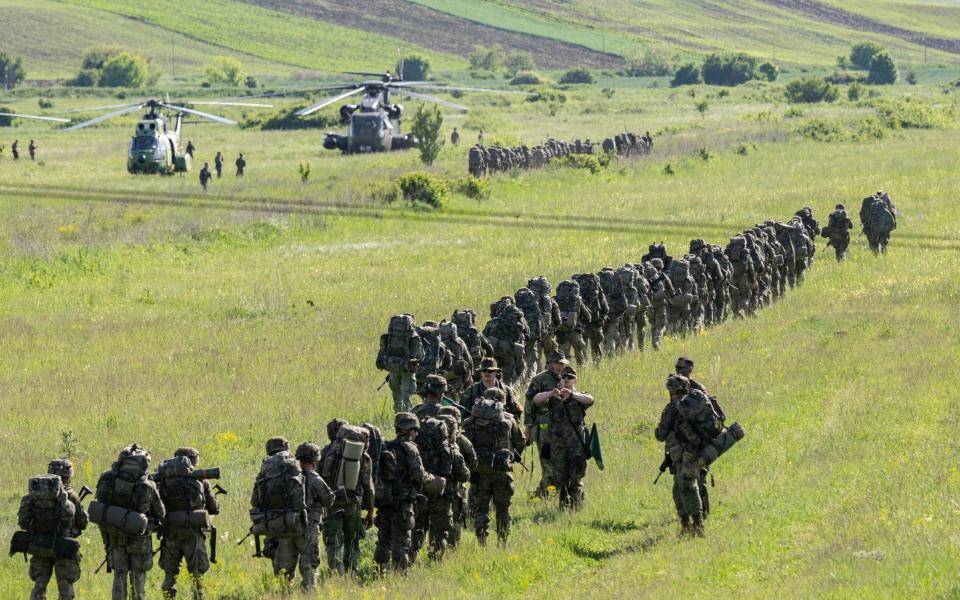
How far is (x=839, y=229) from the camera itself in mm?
34156

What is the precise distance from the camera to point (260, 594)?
512 inches

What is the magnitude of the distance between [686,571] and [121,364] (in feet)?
48.6

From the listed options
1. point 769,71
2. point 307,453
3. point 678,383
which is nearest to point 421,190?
point 678,383

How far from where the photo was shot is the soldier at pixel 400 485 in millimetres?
13094

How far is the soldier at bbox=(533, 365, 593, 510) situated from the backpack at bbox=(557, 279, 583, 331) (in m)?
7.25

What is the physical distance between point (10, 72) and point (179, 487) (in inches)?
5310

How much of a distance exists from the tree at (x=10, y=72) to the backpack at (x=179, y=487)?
132011mm

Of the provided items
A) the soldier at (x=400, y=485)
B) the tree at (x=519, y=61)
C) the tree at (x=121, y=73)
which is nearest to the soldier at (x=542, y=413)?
the soldier at (x=400, y=485)

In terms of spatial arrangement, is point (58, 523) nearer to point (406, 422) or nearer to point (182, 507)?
point (182, 507)

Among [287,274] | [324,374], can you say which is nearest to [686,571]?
[324,374]

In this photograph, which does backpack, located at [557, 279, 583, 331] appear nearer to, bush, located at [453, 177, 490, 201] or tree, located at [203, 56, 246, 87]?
bush, located at [453, 177, 490, 201]

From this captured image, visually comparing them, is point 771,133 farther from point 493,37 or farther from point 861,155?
point 493,37

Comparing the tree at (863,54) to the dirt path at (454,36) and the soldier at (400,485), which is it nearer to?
the dirt path at (454,36)

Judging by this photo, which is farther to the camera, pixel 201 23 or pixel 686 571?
pixel 201 23
